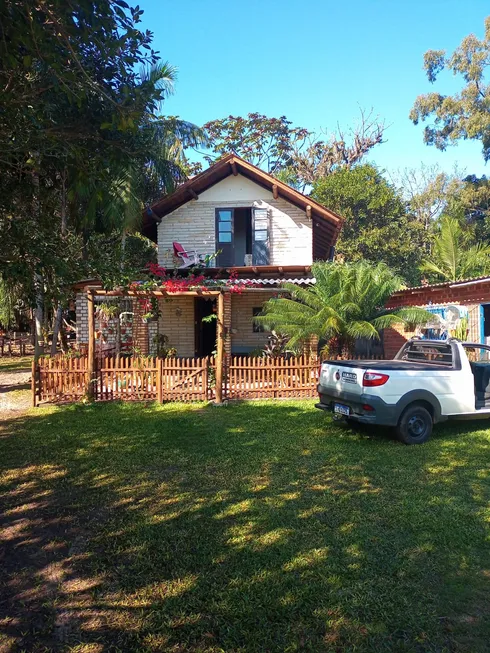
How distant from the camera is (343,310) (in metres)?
10.9

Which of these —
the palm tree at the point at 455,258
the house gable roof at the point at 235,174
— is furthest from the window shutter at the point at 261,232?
the palm tree at the point at 455,258

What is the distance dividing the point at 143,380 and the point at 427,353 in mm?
5857

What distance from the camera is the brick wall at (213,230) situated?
1545cm

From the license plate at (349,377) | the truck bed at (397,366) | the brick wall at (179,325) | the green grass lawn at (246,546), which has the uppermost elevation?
the brick wall at (179,325)

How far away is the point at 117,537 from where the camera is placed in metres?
4.05

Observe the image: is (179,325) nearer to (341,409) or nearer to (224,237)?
(224,237)

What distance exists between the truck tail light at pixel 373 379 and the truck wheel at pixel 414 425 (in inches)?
25.1

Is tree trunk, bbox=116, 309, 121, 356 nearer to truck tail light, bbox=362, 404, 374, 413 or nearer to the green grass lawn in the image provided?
the green grass lawn

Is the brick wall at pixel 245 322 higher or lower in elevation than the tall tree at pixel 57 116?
lower

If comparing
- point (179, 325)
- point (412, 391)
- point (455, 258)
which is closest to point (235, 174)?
point (179, 325)

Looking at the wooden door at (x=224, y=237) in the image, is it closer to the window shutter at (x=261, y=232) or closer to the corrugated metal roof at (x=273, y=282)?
the window shutter at (x=261, y=232)

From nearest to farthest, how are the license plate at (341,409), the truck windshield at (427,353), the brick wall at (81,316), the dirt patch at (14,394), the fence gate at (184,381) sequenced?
1. the license plate at (341,409)
2. the truck windshield at (427,353)
3. the dirt patch at (14,394)
4. the fence gate at (184,381)
5. the brick wall at (81,316)

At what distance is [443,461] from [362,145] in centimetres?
3206

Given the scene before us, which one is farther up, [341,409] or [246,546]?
[341,409]
